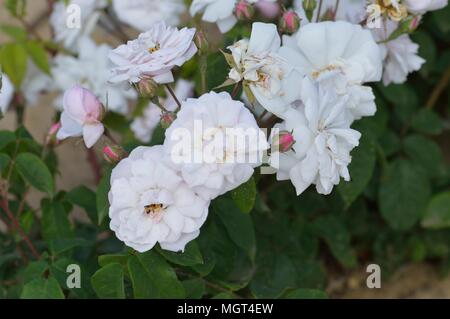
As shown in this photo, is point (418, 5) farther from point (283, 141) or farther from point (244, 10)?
point (283, 141)

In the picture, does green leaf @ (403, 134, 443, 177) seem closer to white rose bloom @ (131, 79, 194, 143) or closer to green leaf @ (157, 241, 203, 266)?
white rose bloom @ (131, 79, 194, 143)

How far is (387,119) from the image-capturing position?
1809mm

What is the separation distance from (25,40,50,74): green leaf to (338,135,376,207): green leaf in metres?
0.74

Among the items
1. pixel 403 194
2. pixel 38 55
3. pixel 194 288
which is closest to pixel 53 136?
pixel 194 288

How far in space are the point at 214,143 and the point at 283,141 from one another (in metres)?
0.10

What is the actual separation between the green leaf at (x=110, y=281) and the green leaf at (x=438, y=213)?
2.55 feet

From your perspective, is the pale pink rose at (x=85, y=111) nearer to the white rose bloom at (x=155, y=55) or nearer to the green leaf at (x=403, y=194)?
the white rose bloom at (x=155, y=55)

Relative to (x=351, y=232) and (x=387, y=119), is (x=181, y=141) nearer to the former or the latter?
(x=387, y=119)

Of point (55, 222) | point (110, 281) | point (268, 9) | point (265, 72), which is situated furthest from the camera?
point (268, 9)

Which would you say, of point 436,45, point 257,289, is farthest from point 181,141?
point 436,45

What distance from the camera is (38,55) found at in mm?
1833

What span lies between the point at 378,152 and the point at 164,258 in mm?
656

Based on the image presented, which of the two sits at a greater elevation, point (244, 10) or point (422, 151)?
point (244, 10)

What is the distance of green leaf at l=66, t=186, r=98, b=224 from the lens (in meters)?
1.46
